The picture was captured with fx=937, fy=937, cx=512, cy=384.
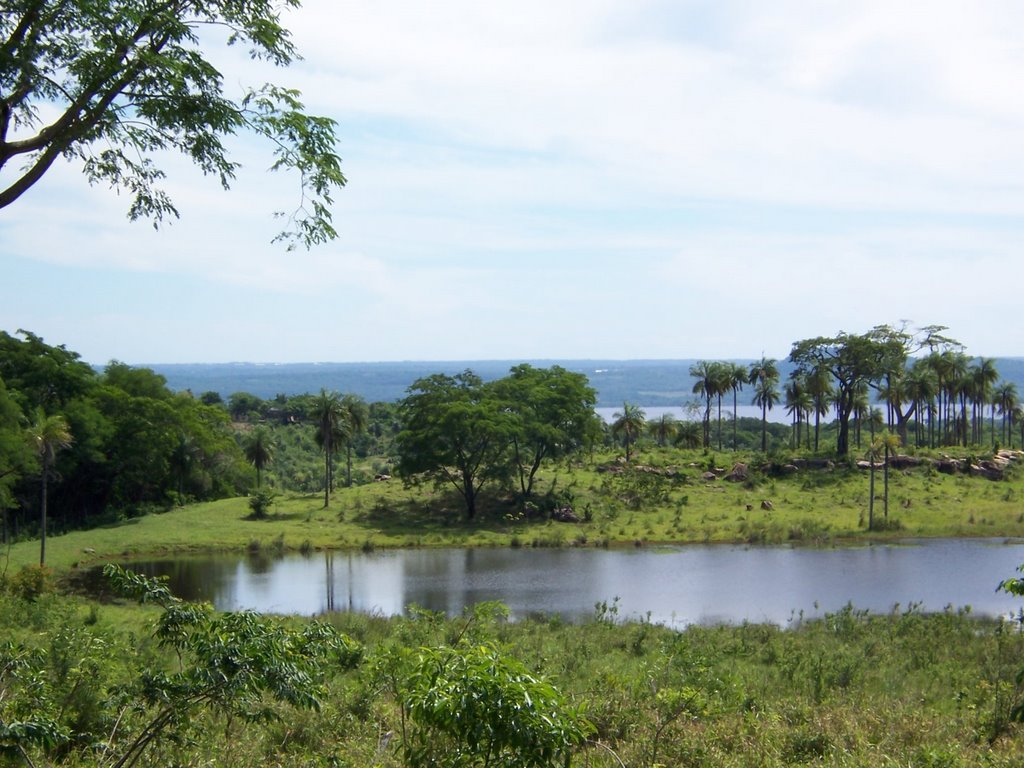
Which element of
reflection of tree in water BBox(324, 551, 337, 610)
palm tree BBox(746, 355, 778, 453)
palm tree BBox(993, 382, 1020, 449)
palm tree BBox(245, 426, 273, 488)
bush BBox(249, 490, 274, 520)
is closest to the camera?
reflection of tree in water BBox(324, 551, 337, 610)

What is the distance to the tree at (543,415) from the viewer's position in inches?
1716

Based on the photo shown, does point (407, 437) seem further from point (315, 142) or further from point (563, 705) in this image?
point (563, 705)

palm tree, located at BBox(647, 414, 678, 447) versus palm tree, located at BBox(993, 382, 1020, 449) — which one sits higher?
palm tree, located at BBox(993, 382, 1020, 449)

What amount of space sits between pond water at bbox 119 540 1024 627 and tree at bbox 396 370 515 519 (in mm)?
6010

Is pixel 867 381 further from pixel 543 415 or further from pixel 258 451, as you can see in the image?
pixel 258 451

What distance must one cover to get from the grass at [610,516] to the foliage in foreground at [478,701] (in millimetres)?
21549

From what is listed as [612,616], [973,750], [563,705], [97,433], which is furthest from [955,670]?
[97,433]

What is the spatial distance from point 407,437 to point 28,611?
2528 centimetres

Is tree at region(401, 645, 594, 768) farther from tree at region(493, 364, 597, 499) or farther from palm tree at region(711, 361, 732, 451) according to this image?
palm tree at region(711, 361, 732, 451)

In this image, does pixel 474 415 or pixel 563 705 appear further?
pixel 474 415

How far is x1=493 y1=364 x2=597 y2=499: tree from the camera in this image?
43.6 metres

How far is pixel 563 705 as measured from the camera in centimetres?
501

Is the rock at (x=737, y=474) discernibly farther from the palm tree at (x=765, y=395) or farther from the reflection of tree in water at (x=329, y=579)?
the reflection of tree in water at (x=329, y=579)

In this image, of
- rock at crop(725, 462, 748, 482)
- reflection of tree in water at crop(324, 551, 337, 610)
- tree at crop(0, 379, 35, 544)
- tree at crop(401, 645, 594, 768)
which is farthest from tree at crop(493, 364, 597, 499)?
tree at crop(401, 645, 594, 768)
